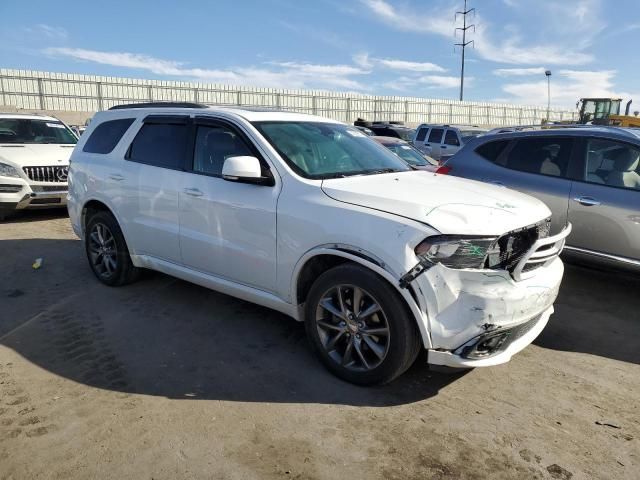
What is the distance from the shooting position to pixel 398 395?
10.8ft

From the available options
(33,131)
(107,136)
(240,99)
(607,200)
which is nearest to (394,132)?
(33,131)

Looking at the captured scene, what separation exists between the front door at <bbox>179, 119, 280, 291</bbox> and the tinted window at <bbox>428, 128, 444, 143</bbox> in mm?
15213

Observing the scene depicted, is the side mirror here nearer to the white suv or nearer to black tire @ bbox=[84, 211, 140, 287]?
the white suv

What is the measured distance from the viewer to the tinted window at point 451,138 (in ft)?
58.9

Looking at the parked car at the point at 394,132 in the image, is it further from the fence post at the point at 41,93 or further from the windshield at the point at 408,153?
the fence post at the point at 41,93

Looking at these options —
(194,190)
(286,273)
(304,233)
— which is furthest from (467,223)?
(194,190)

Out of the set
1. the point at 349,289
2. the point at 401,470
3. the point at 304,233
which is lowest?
the point at 401,470

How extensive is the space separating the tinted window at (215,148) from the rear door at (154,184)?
19 cm

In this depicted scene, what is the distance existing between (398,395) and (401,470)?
0.74 meters

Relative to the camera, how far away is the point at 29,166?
8492mm

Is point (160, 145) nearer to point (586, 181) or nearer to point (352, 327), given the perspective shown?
point (352, 327)

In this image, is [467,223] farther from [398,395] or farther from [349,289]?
[398,395]

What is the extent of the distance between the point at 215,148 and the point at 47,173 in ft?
19.0

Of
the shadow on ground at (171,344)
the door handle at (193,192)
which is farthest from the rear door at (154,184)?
the shadow on ground at (171,344)
